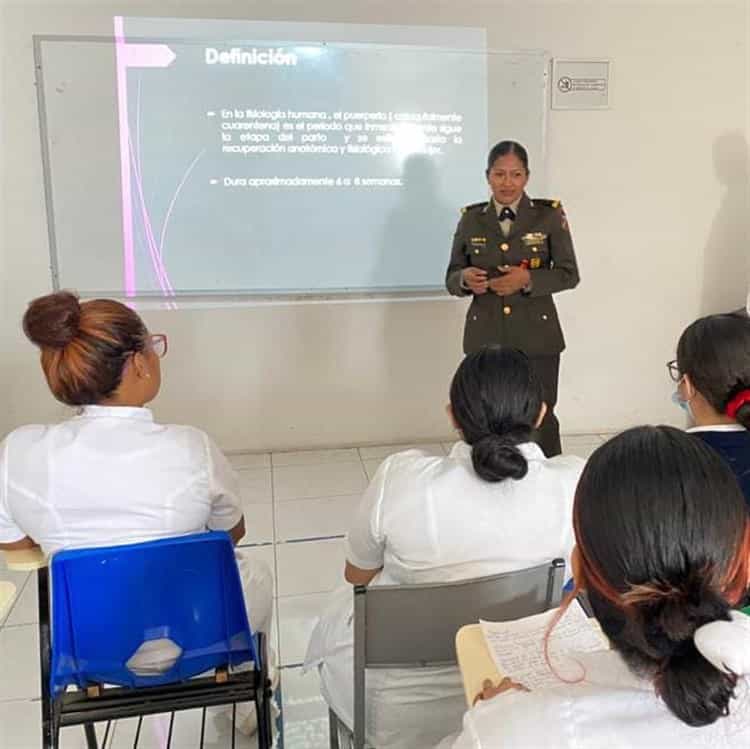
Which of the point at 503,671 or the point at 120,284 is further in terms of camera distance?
the point at 120,284

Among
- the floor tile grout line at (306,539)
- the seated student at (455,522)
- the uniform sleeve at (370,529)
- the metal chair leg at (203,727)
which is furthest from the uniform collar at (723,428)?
the floor tile grout line at (306,539)

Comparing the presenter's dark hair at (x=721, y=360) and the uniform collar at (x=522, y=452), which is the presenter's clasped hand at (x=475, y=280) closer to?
the presenter's dark hair at (x=721, y=360)

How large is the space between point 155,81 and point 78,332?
2223mm

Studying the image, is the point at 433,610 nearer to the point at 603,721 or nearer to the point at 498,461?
the point at 498,461

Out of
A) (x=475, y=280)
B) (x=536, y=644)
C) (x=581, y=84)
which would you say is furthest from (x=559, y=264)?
(x=536, y=644)

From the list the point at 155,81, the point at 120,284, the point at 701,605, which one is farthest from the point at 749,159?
the point at 701,605

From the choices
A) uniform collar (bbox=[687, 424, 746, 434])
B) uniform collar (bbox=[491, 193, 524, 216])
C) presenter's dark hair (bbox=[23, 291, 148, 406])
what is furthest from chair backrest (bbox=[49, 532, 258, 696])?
uniform collar (bbox=[491, 193, 524, 216])

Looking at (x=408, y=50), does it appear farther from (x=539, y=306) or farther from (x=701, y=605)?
(x=701, y=605)

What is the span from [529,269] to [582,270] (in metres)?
1.02

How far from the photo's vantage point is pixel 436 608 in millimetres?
1209

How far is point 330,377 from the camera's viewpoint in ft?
12.5

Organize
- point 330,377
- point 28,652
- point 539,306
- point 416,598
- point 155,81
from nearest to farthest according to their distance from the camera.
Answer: point 416,598 → point 28,652 → point 539,306 → point 155,81 → point 330,377

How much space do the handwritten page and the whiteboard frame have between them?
2.62 metres

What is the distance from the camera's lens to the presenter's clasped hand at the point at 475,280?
2936mm
